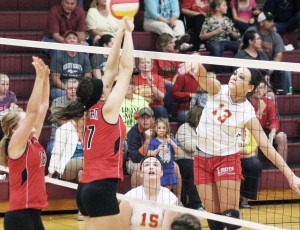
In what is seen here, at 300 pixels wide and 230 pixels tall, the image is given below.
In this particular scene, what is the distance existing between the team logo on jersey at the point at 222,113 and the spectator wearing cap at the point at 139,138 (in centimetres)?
235

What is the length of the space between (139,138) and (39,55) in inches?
100

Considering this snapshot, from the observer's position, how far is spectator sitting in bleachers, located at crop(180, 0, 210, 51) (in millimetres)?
15304

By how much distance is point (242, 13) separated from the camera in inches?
632

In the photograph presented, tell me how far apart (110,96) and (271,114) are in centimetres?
514

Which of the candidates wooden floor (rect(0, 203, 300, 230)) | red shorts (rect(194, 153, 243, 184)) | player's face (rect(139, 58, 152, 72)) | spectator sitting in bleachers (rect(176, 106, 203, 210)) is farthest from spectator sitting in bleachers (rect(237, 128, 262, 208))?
red shorts (rect(194, 153, 243, 184))

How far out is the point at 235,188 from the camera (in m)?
10.0

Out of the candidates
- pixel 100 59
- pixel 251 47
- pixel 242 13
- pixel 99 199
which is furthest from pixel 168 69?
pixel 99 199

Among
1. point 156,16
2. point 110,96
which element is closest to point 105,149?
point 110,96

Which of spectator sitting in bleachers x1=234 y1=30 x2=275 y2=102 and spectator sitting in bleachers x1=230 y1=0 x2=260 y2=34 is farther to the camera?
spectator sitting in bleachers x1=230 y1=0 x2=260 y2=34

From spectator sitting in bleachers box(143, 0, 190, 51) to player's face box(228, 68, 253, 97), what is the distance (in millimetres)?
4875

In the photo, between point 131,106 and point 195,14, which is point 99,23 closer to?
point 195,14

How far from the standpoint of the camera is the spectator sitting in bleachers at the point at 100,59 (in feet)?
43.1

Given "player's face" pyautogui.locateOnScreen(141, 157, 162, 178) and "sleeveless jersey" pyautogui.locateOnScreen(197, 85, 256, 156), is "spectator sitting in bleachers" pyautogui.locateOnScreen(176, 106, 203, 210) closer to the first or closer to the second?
"player's face" pyautogui.locateOnScreen(141, 157, 162, 178)

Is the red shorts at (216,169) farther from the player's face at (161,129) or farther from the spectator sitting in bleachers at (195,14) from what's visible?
the spectator sitting in bleachers at (195,14)
